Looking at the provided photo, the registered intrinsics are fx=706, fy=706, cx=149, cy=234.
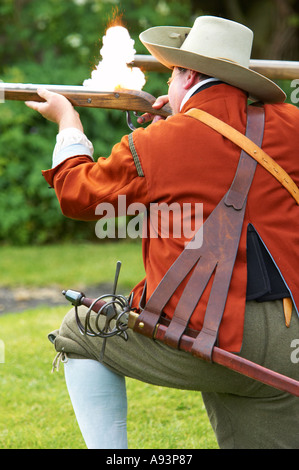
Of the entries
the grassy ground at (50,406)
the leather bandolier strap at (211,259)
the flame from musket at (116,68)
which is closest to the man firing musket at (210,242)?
the leather bandolier strap at (211,259)

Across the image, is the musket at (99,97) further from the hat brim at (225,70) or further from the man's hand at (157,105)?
the hat brim at (225,70)

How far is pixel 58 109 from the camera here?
332 cm

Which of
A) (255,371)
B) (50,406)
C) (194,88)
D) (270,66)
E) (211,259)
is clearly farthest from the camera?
(50,406)

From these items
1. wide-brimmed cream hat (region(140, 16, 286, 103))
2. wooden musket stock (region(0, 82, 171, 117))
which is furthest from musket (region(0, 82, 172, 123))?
wide-brimmed cream hat (region(140, 16, 286, 103))

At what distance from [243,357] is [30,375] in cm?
290

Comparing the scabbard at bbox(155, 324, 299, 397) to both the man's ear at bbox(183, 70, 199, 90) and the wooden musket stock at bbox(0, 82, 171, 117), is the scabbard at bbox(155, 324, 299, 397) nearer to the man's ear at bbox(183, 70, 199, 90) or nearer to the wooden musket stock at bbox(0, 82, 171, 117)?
the man's ear at bbox(183, 70, 199, 90)

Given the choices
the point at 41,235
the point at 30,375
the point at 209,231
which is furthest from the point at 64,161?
the point at 41,235

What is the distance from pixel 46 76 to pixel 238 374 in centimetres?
883

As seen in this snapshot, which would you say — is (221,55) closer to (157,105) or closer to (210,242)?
(157,105)

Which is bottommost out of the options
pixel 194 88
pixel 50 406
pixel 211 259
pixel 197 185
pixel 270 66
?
pixel 50 406

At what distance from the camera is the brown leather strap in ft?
9.32

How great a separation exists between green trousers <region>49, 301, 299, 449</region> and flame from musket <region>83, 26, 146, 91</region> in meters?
1.23

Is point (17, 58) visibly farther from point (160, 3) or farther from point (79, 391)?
point (79, 391)

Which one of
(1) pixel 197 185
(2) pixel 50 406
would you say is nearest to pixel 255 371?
(1) pixel 197 185
